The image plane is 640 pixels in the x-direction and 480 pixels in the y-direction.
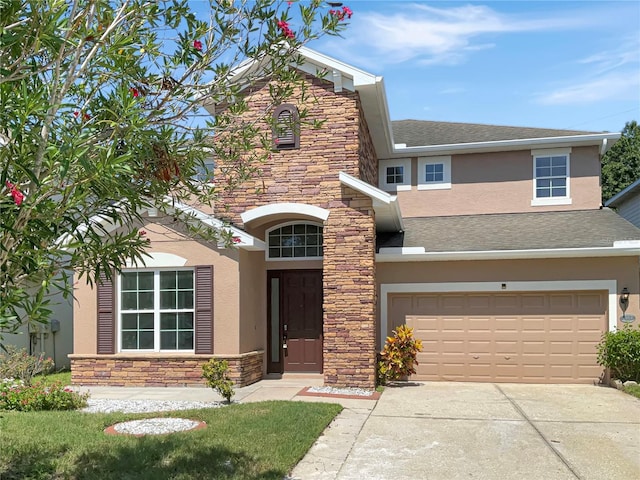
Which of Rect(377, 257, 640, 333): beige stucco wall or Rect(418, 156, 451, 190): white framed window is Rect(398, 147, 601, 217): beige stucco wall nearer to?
Rect(418, 156, 451, 190): white framed window

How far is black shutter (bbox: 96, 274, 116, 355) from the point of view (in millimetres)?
12188

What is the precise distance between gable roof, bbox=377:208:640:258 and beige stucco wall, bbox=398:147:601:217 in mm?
460

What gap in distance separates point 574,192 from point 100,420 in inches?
533

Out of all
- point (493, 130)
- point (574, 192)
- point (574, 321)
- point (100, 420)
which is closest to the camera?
point (100, 420)

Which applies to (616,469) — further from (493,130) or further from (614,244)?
(493,130)

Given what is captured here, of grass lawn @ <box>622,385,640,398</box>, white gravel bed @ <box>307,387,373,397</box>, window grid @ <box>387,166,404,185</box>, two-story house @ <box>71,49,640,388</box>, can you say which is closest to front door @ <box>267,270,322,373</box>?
two-story house @ <box>71,49,640,388</box>

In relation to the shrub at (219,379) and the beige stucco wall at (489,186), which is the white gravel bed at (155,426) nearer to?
the shrub at (219,379)

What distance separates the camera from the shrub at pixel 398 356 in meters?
12.0

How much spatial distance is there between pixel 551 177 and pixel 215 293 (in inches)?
406

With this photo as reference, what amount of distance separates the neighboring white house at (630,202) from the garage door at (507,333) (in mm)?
6896

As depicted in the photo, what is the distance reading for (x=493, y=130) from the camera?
17.6m

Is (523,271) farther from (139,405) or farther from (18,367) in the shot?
(18,367)

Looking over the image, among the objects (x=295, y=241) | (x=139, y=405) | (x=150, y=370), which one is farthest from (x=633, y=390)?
(x=150, y=370)

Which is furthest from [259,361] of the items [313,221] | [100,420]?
[100,420]
